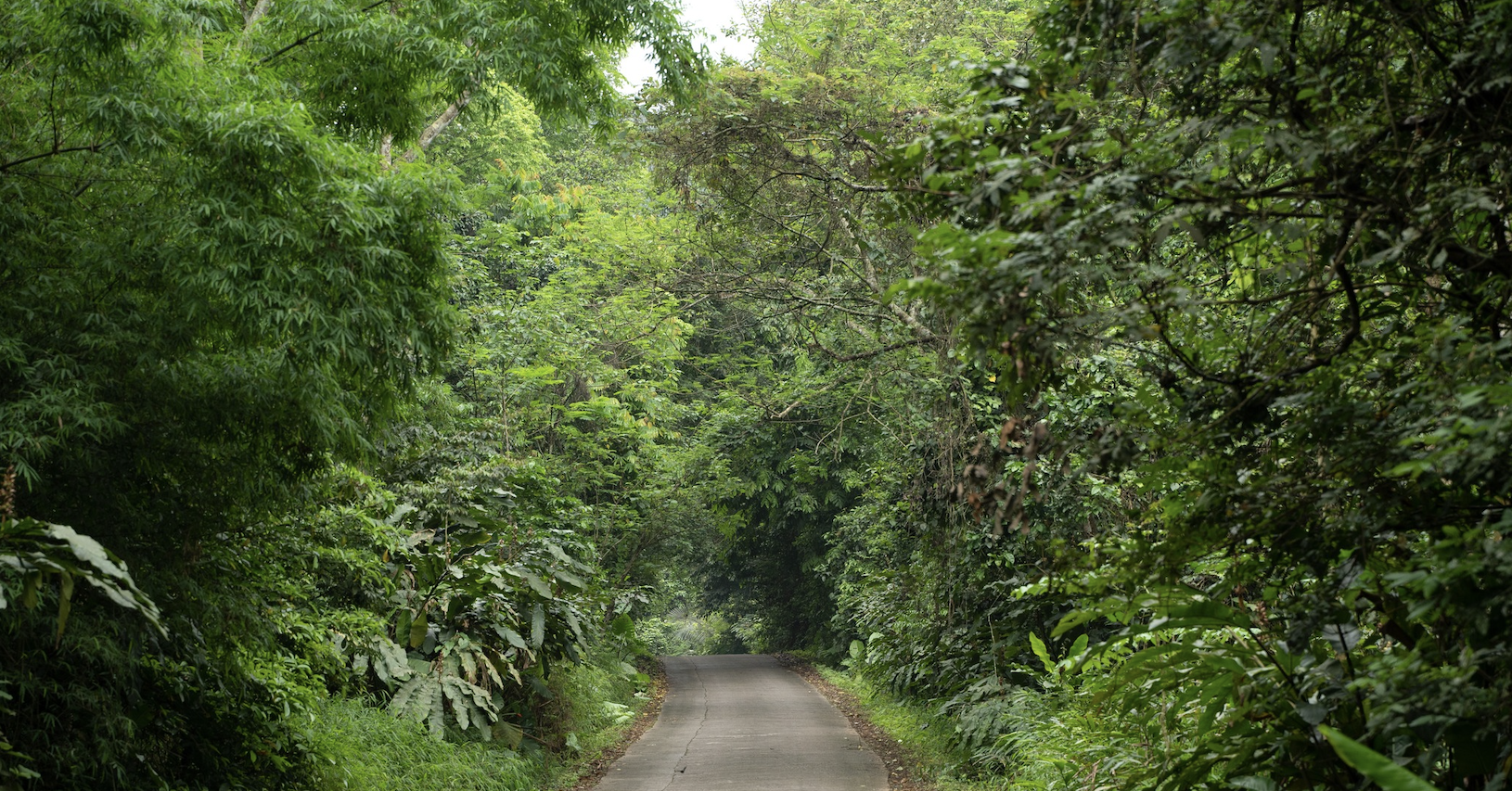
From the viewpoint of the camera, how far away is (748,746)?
41.9 ft

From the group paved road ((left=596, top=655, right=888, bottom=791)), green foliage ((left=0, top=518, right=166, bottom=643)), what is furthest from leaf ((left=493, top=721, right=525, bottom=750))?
green foliage ((left=0, top=518, right=166, bottom=643))

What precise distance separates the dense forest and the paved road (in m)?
1.12

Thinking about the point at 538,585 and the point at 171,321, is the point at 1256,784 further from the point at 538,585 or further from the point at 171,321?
the point at 538,585

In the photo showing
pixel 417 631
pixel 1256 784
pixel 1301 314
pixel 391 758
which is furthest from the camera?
pixel 417 631

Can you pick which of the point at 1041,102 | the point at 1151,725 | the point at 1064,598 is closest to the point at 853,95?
the point at 1064,598

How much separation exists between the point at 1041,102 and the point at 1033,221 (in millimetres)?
492

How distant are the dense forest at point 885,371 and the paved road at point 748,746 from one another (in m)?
1.12

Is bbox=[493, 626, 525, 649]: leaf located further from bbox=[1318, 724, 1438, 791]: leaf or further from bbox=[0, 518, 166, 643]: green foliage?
bbox=[1318, 724, 1438, 791]: leaf

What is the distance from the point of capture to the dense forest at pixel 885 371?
2959 millimetres

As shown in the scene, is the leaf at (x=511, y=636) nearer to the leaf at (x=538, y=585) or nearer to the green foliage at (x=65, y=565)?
the leaf at (x=538, y=585)

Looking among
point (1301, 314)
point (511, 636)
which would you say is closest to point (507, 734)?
point (511, 636)

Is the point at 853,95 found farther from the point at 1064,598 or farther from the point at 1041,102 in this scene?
the point at 1041,102

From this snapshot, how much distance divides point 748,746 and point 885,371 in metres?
4.91

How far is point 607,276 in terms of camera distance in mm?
16406
